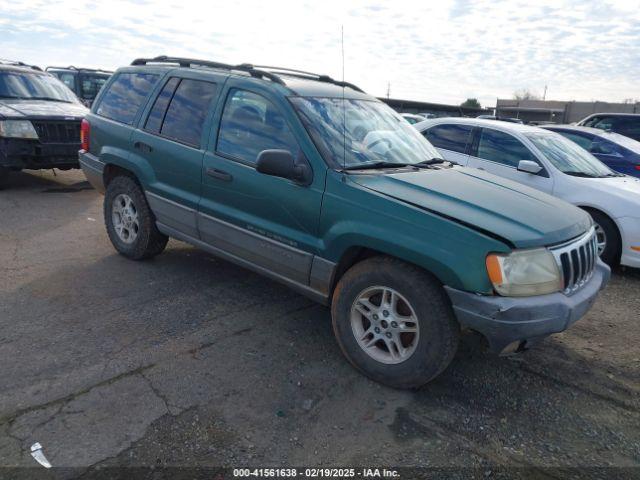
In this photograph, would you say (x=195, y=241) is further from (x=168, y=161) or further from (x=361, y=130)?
(x=361, y=130)

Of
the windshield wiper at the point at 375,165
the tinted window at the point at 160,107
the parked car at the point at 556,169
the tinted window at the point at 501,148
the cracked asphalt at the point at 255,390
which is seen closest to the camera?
the cracked asphalt at the point at 255,390

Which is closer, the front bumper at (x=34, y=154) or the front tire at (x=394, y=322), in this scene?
the front tire at (x=394, y=322)

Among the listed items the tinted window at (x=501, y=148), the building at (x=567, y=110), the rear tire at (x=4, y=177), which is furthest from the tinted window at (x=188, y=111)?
the building at (x=567, y=110)

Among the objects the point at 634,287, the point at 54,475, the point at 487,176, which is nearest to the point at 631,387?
the point at 487,176

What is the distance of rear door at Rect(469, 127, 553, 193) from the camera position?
20.8ft

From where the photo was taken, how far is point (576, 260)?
3172 mm

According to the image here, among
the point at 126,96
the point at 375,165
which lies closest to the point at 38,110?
the point at 126,96

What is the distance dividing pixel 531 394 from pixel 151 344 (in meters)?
2.61

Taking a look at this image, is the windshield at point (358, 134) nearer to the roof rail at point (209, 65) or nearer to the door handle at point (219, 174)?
the roof rail at point (209, 65)

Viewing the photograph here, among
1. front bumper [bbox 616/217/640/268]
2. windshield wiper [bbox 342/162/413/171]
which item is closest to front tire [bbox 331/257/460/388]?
windshield wiper [bbox 342/162/413/171]

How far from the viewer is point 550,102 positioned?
44531 mm

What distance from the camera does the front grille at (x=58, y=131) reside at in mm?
7656

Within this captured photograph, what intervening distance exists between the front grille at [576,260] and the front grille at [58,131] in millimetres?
7463

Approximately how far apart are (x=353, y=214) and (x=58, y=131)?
6.47 m
